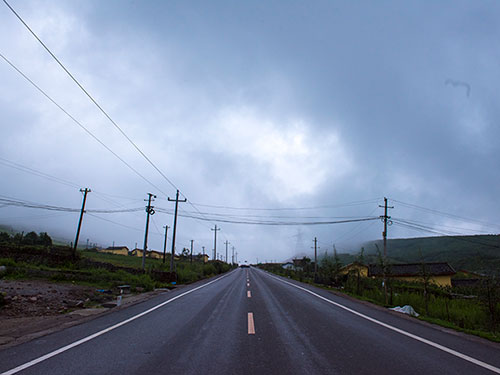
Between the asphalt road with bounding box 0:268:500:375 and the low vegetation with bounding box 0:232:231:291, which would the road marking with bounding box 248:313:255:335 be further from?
the low vegetation with bounding box 0:232:231:291

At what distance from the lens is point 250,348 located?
20.2 feet

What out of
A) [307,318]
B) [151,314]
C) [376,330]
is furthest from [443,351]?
[151,314]

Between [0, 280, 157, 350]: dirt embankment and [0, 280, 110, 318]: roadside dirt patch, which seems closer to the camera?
[0, 280, 157, 350]: dirt embankment

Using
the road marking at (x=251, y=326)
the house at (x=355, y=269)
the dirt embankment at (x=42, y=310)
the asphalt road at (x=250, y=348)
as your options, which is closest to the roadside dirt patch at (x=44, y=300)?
the dirt embankment at (x=42, y=310)

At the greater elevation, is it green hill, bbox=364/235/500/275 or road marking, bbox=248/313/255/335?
green hill, bbox=364/235/500/275

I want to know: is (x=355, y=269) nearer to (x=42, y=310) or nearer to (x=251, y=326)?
(x=251, y=326)

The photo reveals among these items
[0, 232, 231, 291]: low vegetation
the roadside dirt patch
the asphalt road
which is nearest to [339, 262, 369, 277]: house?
[0, 232, 231, 291]: low vegetation

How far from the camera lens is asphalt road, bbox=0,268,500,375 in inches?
197

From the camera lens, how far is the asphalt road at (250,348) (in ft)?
16.4

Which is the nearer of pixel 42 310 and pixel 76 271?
pixel 42 310

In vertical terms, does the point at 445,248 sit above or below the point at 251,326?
above

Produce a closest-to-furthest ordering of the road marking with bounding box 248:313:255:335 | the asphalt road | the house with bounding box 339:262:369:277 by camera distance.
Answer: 1. the asphalt road
2. the road marking with bounding box 248:313:255:335
3. the house with bounding box 339:262:369:277

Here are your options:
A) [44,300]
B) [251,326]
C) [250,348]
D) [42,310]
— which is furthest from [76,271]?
[250,348]

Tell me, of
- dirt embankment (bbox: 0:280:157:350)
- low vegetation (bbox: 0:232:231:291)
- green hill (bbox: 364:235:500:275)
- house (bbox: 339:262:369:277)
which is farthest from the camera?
green hill (bbox: 364:235:500:275)
